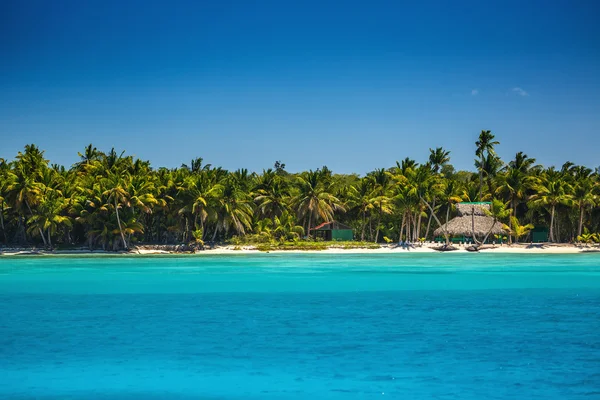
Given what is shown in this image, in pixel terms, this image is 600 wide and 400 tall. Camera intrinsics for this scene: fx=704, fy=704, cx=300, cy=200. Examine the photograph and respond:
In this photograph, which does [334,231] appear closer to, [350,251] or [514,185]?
[350,251]

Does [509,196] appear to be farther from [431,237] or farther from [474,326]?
[474,326]

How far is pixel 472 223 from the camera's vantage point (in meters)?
57.3

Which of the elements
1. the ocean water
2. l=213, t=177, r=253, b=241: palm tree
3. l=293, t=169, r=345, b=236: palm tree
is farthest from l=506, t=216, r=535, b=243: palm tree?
the ocean water

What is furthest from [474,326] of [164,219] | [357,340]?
[164,219]

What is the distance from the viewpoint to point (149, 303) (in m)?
24.7

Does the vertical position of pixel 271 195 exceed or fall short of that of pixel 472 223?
it exceeds it

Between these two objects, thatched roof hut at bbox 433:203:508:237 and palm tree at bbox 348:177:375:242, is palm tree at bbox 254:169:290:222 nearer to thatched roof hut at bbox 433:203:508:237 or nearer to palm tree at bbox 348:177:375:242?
palm tree at bbox 348:177:375:242

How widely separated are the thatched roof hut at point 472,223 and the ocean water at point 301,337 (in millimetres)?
23013

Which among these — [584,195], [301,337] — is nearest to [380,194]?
[584,195]

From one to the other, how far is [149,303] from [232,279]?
9.41m

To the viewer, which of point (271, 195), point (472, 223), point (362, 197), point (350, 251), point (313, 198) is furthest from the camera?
point (362, 197)

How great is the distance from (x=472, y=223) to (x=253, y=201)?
19231 mm

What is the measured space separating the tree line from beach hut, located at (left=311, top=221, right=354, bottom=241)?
50.5 inches

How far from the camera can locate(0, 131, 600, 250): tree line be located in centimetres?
5500
